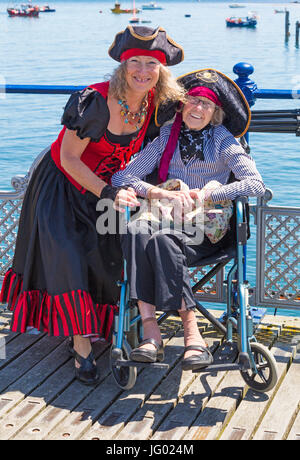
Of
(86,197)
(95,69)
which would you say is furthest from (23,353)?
(95,69)

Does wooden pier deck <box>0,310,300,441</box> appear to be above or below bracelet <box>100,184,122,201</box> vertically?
below

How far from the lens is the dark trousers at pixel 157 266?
2.59m

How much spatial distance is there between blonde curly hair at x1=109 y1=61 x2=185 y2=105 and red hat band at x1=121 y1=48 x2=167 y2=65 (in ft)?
0.09

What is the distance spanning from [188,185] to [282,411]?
102cm

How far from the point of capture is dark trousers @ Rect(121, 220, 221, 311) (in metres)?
2.59

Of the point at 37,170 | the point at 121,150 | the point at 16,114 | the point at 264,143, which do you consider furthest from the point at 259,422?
the point at 16,114

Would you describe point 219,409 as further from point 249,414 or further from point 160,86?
point 160,86

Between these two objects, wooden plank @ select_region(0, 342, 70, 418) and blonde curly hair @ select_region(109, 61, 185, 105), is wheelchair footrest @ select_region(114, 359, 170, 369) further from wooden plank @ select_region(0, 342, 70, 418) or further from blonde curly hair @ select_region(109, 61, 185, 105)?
blonde curly hair @ select_region(109, 61, 185, 105)

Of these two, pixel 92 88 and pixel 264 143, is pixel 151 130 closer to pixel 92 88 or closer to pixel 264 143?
pixel 92 88

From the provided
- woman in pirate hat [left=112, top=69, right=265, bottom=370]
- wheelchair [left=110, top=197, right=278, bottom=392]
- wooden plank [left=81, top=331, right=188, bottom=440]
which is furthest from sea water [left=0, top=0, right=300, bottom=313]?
wooden plank [left=81, top=331, right=188, bottom=440]

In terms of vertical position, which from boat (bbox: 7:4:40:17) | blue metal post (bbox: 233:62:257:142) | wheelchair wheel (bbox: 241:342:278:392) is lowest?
boat (bbox: 7:4:40:17)

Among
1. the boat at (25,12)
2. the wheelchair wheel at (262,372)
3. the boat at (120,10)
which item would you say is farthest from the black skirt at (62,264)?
the boat at (120,10)

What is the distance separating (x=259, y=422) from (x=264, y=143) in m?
14.1

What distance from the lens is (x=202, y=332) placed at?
3301 mm
